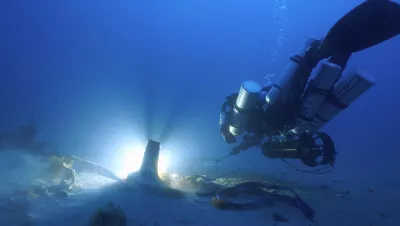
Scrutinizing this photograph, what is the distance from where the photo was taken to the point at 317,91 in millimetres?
5418

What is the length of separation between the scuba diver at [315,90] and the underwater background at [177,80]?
0.60 m

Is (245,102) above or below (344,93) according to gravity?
above

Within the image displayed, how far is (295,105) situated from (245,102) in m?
1.17

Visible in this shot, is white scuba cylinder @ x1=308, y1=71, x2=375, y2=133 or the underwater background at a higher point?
the underwater background

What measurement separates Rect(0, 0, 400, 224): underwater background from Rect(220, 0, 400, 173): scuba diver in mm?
601

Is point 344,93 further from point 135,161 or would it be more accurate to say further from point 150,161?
point 135,161

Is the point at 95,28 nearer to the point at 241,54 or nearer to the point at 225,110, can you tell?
the point at 241,54

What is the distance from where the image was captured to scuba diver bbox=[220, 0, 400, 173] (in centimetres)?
464

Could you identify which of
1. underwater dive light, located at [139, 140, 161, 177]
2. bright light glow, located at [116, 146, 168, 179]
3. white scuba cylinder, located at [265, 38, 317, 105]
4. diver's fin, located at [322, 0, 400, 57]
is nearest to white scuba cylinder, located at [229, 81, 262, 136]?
white scuba cylinder, located at [265, 38, 317, 105]

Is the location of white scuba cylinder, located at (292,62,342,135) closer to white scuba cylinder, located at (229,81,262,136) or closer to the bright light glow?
white scuba cylinder, located at (229,81,262,136)

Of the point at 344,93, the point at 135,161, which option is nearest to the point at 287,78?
the point at 344,93

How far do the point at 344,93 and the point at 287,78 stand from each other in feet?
3.66

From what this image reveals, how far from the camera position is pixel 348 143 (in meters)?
41.2

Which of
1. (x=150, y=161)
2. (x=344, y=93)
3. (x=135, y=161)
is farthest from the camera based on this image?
(x=135, y=161)
